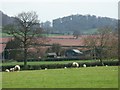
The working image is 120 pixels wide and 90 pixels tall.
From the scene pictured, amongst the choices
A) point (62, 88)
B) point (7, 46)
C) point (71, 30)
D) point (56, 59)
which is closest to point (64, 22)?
point (71, 30)

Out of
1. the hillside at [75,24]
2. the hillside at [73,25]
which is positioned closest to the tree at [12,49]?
the hillside at [73,25]

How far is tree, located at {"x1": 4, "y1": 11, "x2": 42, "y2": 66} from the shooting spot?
210ft

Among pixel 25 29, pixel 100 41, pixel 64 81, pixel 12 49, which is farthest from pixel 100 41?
pixel 64 81

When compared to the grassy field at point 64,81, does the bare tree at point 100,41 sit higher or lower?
higher

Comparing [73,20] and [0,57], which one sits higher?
[73,20]

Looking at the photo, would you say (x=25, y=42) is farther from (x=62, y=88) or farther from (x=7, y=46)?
(x=62, y=88)

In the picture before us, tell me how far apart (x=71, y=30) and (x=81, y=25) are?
128 inches

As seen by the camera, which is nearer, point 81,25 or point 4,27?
point 4,27

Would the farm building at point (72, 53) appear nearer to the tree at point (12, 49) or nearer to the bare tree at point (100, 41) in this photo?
the bare tree at point (100, 41)

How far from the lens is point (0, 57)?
217 ft

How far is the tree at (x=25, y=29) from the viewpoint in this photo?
6415 cm

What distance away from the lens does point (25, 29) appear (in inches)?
2589

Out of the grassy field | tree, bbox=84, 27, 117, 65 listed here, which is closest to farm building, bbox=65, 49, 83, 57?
tree, bbox=84, 27, 117, 65

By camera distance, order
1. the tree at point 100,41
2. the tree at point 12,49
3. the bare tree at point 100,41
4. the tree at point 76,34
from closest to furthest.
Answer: the tree at point 12,49, the tree at point 100,41, the bare tree at point 100,41, the tree at point 76,34
